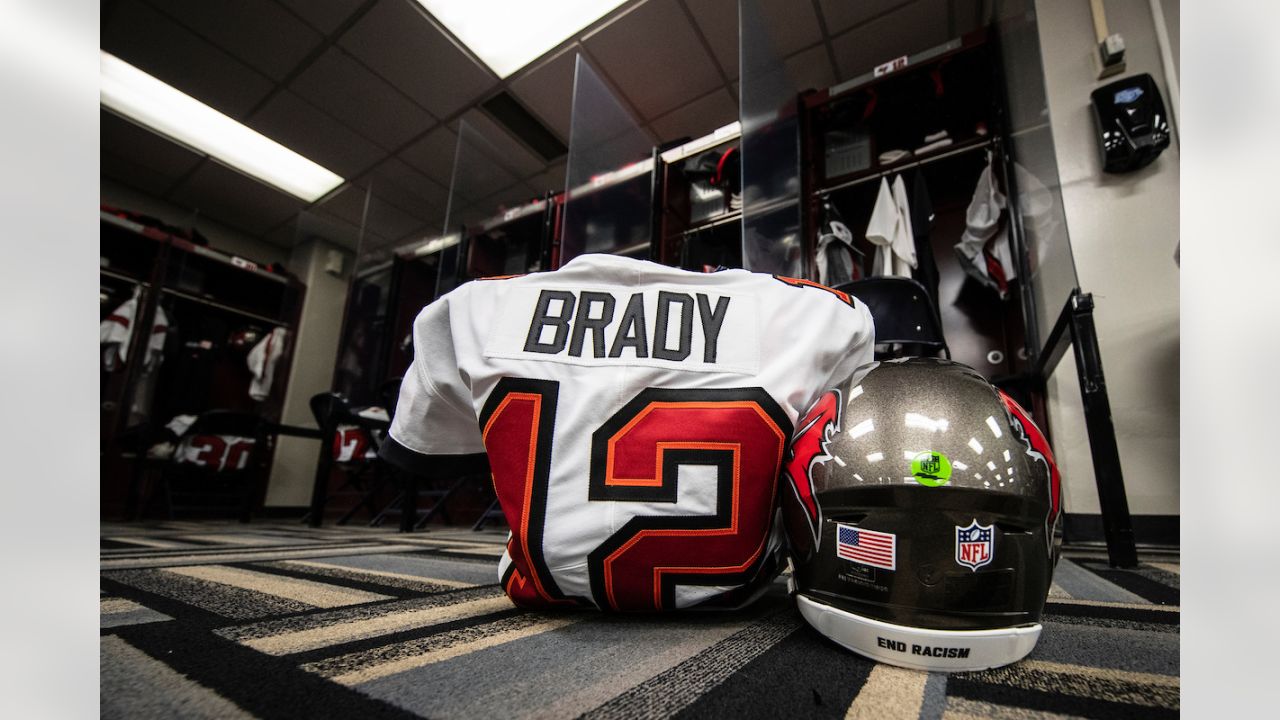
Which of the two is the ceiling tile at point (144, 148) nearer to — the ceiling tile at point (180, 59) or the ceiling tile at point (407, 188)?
the ceiling tile at point (180, 59)

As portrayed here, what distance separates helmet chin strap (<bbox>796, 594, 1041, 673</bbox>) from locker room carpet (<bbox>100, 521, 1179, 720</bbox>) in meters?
0.01

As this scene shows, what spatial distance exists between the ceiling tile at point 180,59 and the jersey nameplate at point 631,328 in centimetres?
386

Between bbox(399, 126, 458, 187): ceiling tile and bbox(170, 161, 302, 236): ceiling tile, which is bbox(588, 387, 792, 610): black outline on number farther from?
bbox(170, 161, 302, 236): ceiling tile

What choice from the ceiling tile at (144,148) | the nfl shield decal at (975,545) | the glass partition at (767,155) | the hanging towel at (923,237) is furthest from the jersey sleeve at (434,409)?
the ceiling tile at (144,148)

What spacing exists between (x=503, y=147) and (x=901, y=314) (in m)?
3.44

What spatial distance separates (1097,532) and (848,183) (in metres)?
1.72

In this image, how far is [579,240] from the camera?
10.0 ft

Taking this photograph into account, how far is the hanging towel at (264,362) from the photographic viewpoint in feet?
14.1

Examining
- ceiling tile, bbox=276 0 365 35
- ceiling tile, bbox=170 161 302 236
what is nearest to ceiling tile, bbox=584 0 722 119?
ceiling tile, bbox=276 0 365 35

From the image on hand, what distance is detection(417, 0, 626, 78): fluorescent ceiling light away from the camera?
2795mm

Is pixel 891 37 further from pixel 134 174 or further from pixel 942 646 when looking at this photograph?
pixel 134 174

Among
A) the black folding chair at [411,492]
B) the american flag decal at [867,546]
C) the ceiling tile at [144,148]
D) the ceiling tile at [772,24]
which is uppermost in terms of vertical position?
the ceiling tile at [772,24]
